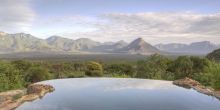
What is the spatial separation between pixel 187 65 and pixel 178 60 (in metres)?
2.64

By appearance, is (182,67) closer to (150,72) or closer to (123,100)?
(150,72)

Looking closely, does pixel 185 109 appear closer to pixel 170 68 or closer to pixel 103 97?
pixel 103 97

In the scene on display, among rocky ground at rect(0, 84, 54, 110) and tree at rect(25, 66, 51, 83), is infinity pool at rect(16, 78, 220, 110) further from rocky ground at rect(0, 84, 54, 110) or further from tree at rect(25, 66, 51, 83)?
tree at rect(25, 66, 51, 83)

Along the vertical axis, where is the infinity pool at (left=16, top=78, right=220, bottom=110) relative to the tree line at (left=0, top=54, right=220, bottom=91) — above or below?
above

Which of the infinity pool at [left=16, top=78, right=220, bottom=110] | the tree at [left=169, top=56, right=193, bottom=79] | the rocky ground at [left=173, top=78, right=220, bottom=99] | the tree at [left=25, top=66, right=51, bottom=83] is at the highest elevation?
the infinity pool at [left=16, top=78, right=220, bottom=110]

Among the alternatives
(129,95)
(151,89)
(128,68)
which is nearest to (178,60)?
(128,68)

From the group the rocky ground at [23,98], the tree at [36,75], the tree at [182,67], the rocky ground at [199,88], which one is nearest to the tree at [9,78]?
the tree at [36,75]

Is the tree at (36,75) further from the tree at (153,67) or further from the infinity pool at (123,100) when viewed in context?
the infinity pool at (123,100)

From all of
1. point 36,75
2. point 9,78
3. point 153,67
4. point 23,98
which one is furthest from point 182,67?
point 23,98

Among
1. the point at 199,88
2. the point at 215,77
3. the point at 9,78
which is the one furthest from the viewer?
the point at 9,78

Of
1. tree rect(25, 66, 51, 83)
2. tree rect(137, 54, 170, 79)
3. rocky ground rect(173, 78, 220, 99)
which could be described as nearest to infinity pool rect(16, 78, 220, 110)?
rocky ground rect(173, 78, 220, 99)

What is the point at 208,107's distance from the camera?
59.2ft

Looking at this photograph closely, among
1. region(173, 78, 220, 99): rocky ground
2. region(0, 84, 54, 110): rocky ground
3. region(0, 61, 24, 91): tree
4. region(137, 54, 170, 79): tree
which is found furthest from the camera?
region(137, 54, 170, 79): tree

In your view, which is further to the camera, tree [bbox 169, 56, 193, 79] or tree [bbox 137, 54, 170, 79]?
tree [bbox 169, 56, 193, 79]
